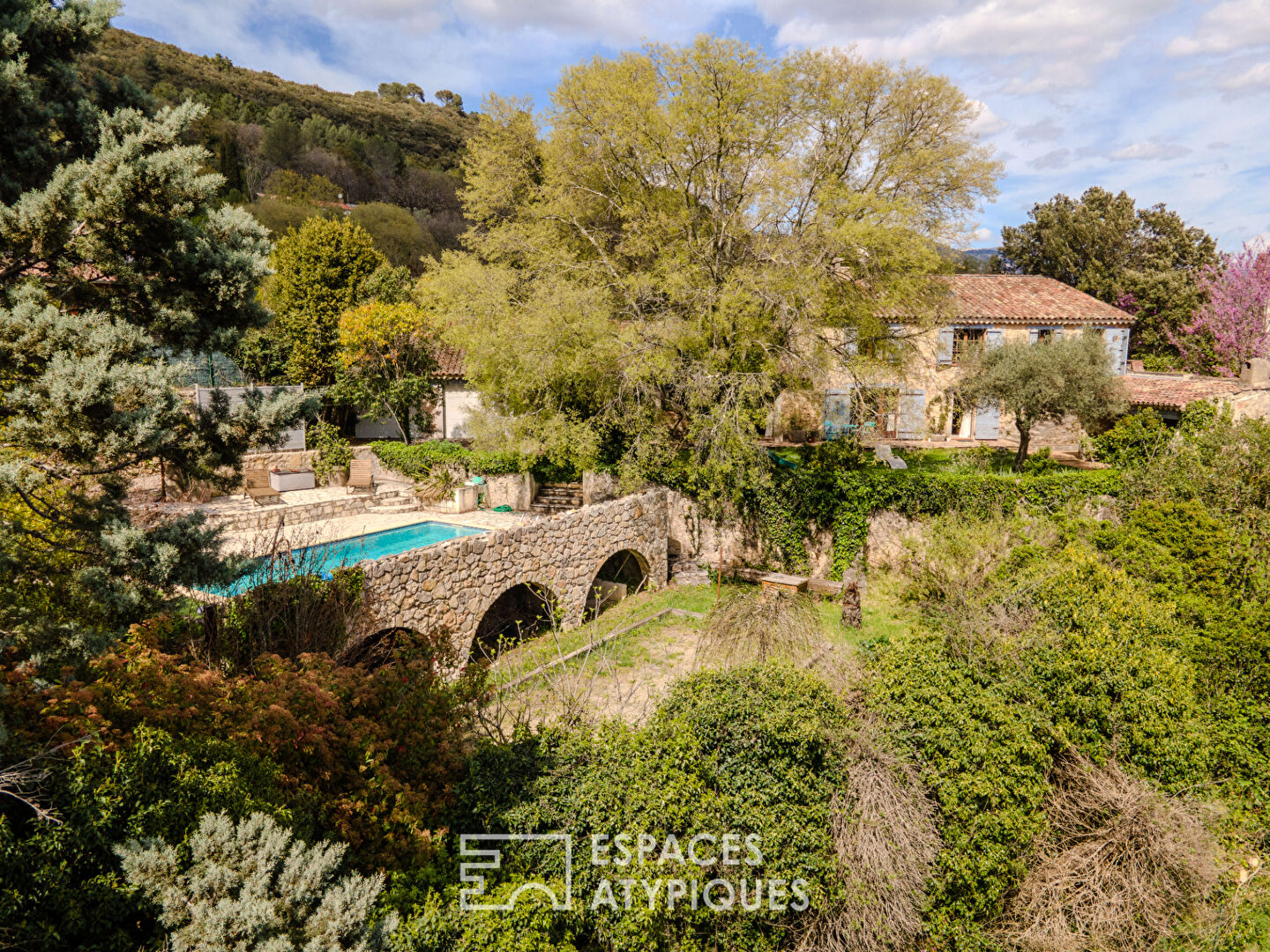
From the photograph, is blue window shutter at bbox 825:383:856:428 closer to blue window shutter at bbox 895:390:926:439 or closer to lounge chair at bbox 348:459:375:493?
blue window shutter at bbox 895:390:926:439

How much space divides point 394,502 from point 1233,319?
33935mm

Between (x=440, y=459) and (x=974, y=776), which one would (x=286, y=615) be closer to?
(x=974, y=776)

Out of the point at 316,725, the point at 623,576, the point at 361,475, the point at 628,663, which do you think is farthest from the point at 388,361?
the point at 316,725

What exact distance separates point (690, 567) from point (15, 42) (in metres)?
15.7

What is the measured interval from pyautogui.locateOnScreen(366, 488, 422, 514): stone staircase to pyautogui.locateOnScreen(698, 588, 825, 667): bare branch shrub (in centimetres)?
1207

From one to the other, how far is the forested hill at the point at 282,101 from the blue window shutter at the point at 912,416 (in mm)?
50663

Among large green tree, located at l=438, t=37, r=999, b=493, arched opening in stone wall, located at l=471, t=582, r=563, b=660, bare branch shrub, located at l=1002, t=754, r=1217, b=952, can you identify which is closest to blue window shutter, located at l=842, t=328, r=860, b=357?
large green tree, located at l=438, t=37, r=999, b=493

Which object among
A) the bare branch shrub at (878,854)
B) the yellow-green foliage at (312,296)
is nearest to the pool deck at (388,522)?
the yellow-green foliage at (312,296)

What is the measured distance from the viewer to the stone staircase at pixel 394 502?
20.6 m

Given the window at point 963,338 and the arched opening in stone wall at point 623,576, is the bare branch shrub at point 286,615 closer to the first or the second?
the arched opening in stone wall at point 623,576

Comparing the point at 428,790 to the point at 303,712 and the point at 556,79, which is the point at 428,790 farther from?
the point at 556,79

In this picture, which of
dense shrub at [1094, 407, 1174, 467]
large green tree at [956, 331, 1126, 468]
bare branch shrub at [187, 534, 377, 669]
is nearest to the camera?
bare branch shrub at [187, 534, 377, 669]

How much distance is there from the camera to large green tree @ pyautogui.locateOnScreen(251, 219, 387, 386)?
25.3m

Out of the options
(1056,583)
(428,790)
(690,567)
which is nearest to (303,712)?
(428,790)
